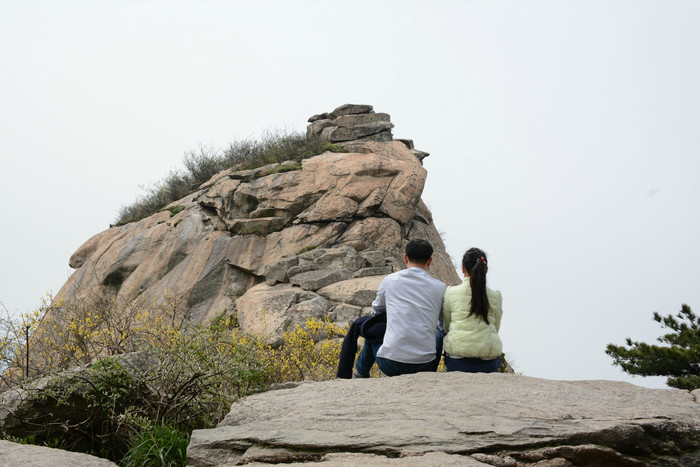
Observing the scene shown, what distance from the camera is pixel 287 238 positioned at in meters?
15.0

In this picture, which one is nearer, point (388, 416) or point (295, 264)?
point (388, 416)

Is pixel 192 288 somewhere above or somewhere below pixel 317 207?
below

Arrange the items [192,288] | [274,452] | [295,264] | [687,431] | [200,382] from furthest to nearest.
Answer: [192,288] < [295,264] < [200,382] < [687,431] < [274,452]

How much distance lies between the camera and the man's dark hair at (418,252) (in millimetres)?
5633

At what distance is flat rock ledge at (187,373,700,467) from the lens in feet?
11.5

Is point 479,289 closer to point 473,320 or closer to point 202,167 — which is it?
point 473,320

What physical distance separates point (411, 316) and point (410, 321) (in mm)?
43

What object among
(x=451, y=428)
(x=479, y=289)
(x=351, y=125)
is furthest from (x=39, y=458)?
(x=351, y=125)

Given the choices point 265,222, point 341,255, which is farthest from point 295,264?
point 265,222

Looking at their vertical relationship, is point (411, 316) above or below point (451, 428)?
above

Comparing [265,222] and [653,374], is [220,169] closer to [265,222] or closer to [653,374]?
[265,222]

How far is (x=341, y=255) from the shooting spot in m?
13.6

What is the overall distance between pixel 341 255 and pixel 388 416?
31.9 feet

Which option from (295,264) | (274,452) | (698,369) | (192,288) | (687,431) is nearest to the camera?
(274,452)
